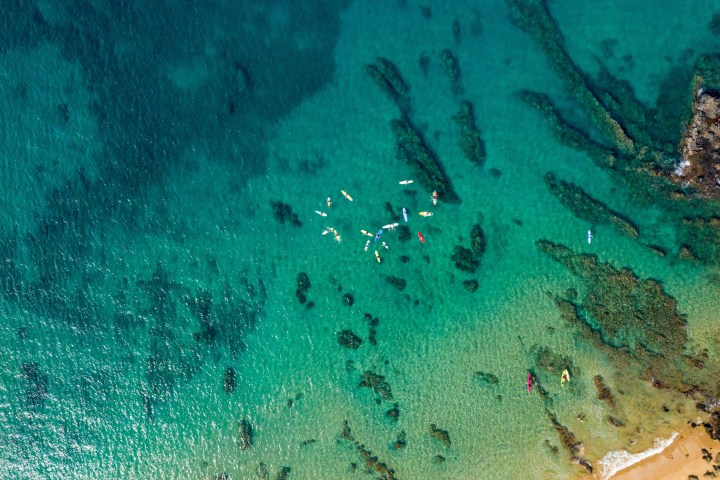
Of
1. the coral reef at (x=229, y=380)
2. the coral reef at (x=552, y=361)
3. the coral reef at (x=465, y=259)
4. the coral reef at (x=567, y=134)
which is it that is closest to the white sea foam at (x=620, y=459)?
the coral reef at (x=552, y=361)

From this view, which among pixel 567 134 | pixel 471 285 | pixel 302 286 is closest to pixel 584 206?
pixel 567 134

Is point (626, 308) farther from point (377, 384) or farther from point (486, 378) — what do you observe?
point (377, 384)

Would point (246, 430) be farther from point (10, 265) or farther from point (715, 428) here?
point (715, 428)

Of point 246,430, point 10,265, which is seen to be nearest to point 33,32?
point 10,265

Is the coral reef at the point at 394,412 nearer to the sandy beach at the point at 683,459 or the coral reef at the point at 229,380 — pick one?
the coral reef at the point at 229,380

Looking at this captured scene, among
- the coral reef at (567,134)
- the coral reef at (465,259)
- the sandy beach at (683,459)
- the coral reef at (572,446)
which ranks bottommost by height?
the sandy beach at (683,459)

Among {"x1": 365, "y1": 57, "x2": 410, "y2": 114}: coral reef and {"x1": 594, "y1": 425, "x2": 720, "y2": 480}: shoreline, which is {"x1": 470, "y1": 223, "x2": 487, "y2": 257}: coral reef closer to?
{"x1": 365, "y1": 57, "x2": 410, "y2": 114}: coral reef
